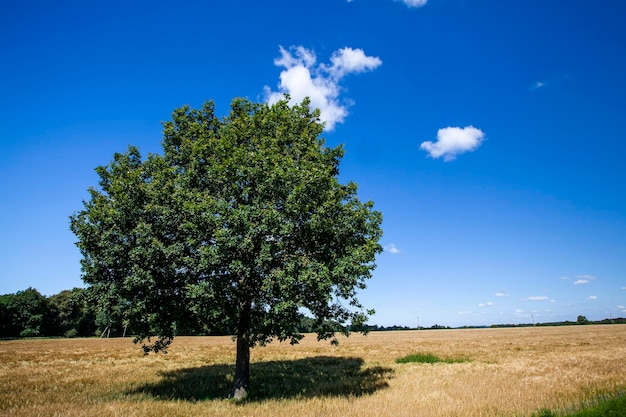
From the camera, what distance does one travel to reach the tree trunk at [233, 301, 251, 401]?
18.1 m

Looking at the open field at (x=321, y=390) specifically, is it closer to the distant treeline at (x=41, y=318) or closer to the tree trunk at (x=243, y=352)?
the tree trunk at (x=243, y=352)

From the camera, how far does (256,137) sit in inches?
791

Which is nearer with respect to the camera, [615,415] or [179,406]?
[615,415]

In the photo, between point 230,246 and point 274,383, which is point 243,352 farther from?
point 230,246

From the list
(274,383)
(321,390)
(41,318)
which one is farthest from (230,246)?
(41,318)

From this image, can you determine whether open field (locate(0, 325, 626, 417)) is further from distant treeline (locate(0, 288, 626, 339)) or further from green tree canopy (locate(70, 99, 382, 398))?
distant treeline (locate(0, 288, 626, 339))

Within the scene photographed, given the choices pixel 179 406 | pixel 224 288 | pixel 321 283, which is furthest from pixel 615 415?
pixel 179 406

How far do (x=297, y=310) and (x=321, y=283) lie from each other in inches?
84.8

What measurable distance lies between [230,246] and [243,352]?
710 centimetres

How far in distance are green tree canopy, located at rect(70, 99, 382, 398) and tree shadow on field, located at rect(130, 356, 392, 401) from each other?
2292mm

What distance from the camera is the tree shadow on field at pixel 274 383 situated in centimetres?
1834

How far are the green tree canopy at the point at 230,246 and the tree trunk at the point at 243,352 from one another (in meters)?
0.05

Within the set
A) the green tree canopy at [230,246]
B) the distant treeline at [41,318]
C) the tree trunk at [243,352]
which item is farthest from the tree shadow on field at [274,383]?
the distant treeline at [41,318]

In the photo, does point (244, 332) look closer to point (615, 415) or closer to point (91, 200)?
point (91, 200)
